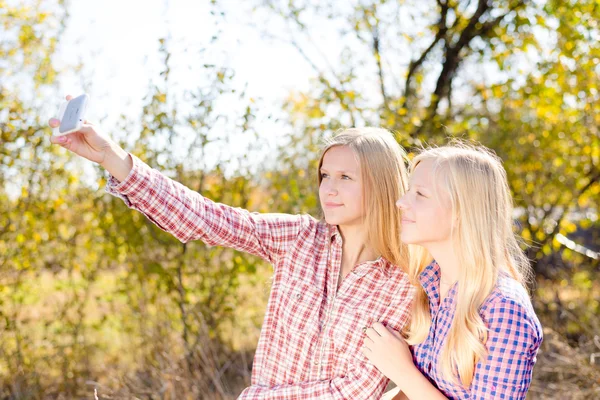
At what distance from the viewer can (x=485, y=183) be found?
192cm

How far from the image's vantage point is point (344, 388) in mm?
2086

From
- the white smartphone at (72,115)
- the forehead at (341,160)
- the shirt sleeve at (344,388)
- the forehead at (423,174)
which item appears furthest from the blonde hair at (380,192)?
the white smartphone at (72,115)

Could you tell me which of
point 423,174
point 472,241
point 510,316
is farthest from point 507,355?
point 423,174

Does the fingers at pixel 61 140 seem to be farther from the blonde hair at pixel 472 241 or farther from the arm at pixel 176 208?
the blonde hair at pixel 472 241

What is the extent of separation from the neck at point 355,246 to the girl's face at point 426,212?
312mm

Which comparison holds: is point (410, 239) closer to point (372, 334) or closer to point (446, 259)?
point (446, 259)

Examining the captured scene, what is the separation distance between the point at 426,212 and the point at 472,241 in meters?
0.15

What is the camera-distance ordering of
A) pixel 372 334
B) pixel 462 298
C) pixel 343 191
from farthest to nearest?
1. pixel 343 191
2. pixel 372 334
3. pixel 462 298

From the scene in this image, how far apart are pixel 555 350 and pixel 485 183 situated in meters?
3.42

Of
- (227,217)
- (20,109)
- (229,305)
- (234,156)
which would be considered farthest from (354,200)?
(20,109)

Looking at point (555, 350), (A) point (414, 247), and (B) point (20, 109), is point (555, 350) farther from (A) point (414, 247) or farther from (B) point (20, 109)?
(B) point (20, 109)

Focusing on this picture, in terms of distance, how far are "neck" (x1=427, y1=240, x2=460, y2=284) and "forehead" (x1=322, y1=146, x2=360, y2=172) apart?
1.32 ft

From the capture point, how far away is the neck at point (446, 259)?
1959mm

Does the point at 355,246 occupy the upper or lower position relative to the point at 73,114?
lower
